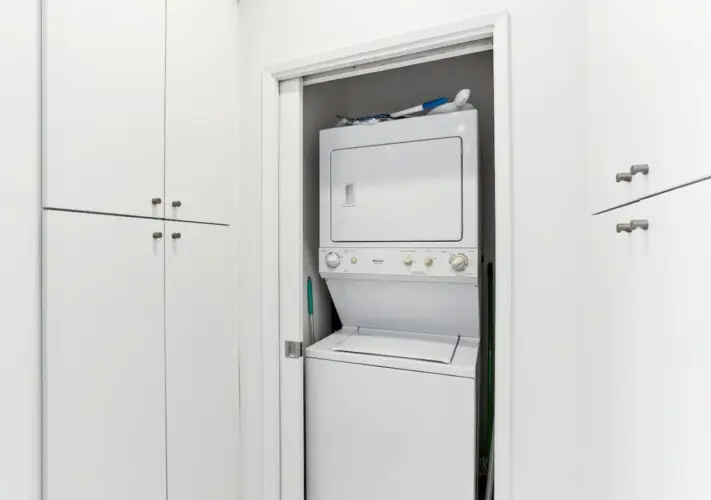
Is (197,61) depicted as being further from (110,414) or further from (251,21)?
(110,414)

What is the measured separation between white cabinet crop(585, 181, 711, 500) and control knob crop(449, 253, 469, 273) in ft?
1.96

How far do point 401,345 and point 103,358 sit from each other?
1254 mm

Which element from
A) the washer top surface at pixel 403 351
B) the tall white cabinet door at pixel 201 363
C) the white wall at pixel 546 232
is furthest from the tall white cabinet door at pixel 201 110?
the white wall at pixel 546 232

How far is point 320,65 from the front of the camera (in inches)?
66.0

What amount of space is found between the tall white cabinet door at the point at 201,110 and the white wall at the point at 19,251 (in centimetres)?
45

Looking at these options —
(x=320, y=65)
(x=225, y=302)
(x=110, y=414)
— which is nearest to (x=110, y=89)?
(x=320, y=65)

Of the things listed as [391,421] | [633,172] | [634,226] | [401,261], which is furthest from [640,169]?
[391,421]

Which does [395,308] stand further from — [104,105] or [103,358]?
[104,105]

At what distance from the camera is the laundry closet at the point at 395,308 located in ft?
5.47

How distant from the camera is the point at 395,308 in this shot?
6.90ft

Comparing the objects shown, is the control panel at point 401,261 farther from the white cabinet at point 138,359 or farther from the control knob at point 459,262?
the white cabinet at point 138,359

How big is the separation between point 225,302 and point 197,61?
103 cm

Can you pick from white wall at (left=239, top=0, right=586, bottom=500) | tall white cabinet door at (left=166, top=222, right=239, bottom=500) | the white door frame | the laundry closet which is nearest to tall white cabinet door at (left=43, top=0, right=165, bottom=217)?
tall white cabinet door at (left=166, top=222, right=239, bottom=500)

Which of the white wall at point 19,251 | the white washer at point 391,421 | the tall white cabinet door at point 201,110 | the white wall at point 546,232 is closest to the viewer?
the white wall at point 19,251
